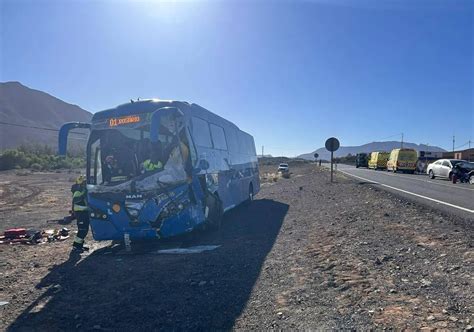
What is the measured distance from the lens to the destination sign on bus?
8609 millimetres

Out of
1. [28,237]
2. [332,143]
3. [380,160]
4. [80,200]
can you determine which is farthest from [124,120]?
[380,160]

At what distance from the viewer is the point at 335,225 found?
32.2ft

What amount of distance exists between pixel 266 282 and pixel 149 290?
5.81 ft

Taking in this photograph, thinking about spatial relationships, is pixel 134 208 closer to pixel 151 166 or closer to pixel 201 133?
pixel 151 166

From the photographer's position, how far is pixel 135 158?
8.52m

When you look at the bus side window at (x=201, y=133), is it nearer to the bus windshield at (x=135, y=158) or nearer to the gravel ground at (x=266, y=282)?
the bus windshield at (x=135, y=158)

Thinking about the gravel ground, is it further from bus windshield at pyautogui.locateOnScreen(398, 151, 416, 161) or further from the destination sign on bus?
bus windshield at pyautogui.locateOnScreen(398, 151, 416, 161)

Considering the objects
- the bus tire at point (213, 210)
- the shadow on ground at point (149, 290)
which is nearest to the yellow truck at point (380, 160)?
the bus tire at point (213, 210)

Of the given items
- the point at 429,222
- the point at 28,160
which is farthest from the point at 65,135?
the point at 28,160

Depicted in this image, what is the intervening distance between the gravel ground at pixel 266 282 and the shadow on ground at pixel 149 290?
2 cm

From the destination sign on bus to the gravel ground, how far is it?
289cm

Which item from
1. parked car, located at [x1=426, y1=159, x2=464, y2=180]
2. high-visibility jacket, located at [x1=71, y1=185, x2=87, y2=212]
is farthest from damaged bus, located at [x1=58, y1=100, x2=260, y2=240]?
parked car, located at [x1=426, y1=159, x2=464, y2=180]

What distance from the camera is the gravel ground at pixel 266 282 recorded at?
441 centimetres

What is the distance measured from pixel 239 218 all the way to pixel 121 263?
19.8ft
